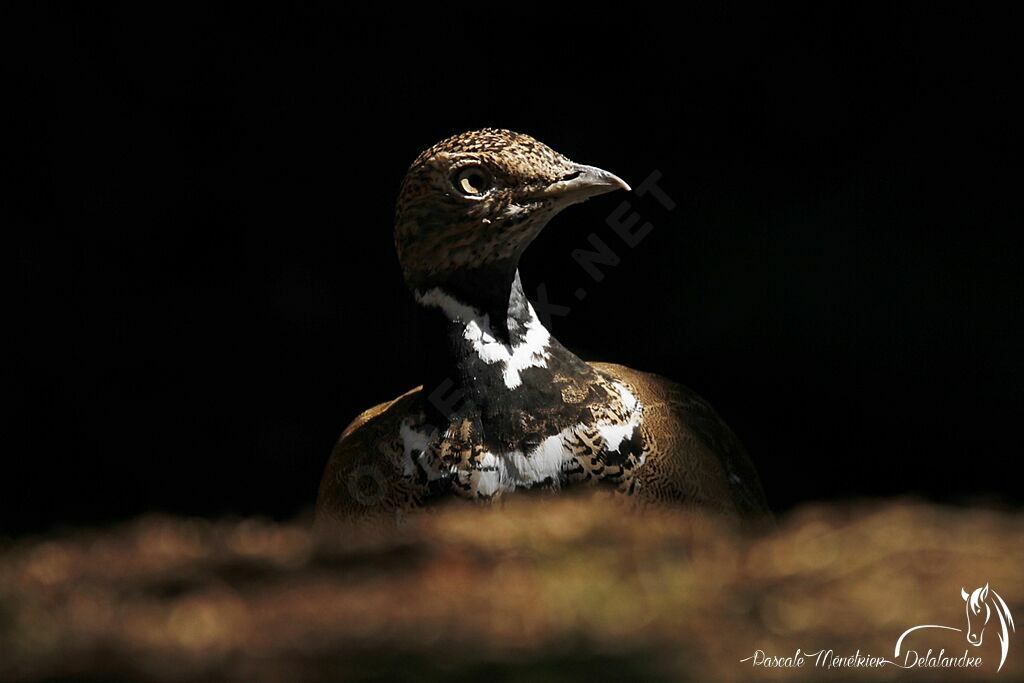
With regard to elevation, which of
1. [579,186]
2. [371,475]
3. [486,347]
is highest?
[579,186]

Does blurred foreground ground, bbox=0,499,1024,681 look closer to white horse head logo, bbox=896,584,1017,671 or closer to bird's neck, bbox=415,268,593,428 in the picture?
white horse head logo, bbox=896,584,1017,671

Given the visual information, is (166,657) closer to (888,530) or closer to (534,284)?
(888,530)

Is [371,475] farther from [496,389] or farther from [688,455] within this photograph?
[688,455]

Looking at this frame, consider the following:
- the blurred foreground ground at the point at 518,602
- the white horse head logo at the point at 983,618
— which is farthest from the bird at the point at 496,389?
the white horse head logo at the point at 983,618

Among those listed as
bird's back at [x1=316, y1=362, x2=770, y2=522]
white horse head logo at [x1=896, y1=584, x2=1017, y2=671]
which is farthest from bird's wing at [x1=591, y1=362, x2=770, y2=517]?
white horse head logo at [x1=896, y1=584, x2=1017, y2=671]

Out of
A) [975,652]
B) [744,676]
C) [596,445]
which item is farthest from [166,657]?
[596,445]

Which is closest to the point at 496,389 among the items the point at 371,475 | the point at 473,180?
the point at 371,475
